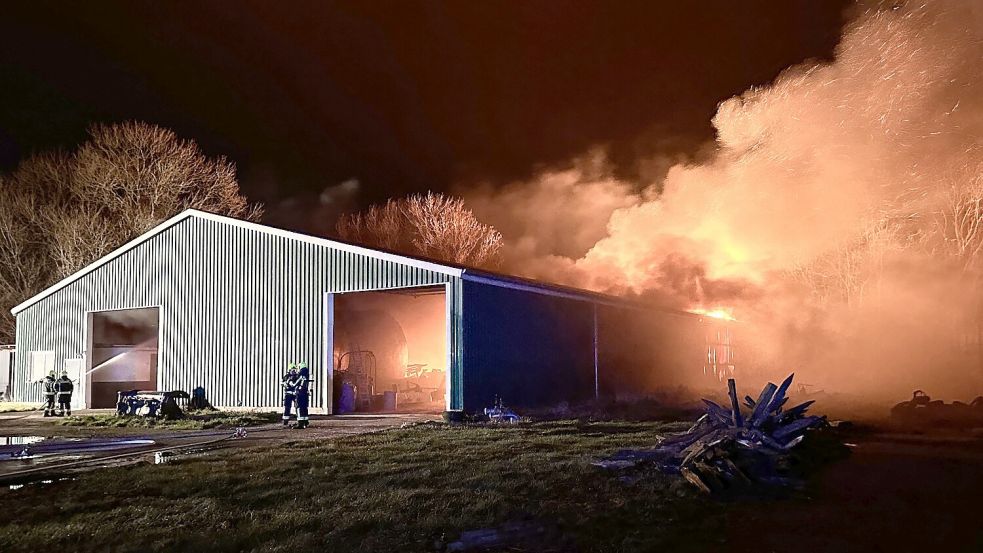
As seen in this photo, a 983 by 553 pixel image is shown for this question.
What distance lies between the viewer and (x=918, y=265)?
42125mm

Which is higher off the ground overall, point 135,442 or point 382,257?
point 382,257

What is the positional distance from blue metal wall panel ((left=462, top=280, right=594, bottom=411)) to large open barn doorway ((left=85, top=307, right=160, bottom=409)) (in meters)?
12.8

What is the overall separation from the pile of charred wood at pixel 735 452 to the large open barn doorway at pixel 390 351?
40.4 ft

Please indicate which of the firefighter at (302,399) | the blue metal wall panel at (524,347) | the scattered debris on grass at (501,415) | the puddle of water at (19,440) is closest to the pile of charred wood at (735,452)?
the scattered debris on grass at (501,415)

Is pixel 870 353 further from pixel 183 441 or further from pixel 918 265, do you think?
pixel 183 441

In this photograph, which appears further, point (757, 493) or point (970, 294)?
point (970, 294)

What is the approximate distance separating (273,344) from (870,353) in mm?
32186

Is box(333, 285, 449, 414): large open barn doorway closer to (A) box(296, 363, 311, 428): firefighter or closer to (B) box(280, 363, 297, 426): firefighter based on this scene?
(B) box(280, 363, 297, 426): firefighter

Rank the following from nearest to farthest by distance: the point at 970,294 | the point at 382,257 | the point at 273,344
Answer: the point at 382,257 < the point at 273,344 < the point at 970,294

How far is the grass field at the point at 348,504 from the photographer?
24.7 feet

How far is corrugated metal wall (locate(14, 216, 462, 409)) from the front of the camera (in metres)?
22.3

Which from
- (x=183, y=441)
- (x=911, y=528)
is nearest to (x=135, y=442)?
(x=183, y=441)

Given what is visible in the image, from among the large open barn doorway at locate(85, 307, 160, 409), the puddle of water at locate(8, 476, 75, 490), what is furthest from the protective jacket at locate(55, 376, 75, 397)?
the puddle of water at locate(8, 476, 75, 490)


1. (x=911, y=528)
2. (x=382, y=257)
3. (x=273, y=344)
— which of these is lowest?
(x=911, y=528)
